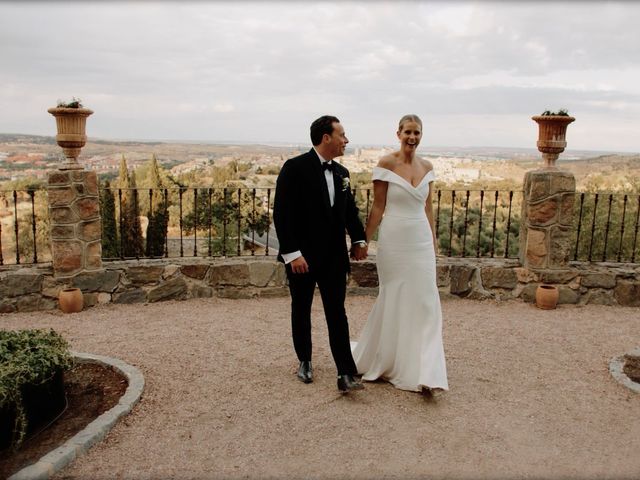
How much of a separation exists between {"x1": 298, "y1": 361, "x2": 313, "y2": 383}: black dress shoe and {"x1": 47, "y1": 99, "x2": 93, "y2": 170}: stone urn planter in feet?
11.3

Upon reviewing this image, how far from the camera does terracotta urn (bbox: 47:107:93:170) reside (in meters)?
5.57

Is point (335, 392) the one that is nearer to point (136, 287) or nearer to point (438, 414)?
point (438, 414)

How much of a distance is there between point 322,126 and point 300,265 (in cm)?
91

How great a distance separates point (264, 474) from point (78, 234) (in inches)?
158

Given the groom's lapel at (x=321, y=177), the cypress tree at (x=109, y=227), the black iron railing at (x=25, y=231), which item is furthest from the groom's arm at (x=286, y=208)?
the cypress tree at (x=109, y=227)

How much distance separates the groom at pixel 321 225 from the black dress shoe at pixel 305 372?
291 mm

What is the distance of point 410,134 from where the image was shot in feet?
12.0

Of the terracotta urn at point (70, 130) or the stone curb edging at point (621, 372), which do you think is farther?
the terracotta urn at point (70, 130)

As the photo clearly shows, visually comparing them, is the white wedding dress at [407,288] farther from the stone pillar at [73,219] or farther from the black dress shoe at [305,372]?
the stone pillar at [73,219]

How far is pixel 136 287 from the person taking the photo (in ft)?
19.9

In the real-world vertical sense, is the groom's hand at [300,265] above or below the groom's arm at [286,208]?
below

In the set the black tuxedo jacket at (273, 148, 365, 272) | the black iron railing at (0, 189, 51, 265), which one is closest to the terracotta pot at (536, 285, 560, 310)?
the black tuxedo jacket at (273, 148, 365, 272)

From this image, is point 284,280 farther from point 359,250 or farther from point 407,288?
point 407,288

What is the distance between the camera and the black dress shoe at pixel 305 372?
12.7 ft
